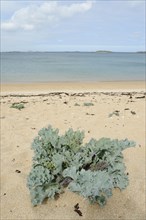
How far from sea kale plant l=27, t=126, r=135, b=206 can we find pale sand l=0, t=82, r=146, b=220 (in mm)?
139

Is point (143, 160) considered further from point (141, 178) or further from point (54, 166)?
point (54, 166)

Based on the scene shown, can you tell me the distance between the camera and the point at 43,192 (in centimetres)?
322

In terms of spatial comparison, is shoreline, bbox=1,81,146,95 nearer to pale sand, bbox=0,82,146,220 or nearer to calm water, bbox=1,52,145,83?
calm water, bbox=1,52,145,83

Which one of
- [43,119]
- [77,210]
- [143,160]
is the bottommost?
[77,210]

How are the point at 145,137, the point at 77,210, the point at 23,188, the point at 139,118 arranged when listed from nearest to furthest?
the point at 77,210 < the point at 23,188 < the point at 145,137 < the point at 139,118

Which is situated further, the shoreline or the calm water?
the calm water

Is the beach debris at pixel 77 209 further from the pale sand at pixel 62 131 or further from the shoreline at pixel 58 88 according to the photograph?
the shoreline at pixel 58 88

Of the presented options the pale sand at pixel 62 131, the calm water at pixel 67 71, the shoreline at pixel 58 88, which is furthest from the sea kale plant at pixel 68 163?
the calm water at pixel 67 71

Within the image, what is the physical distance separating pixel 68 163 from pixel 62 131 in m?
2.67

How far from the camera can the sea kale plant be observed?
3.18 meters

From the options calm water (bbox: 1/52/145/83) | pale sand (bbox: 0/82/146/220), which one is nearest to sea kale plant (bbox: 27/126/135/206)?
pale sand (bbox: 0/82/146/220)

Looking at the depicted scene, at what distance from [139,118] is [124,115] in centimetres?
42

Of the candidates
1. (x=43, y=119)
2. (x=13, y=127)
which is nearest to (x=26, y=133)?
(x=13, y=127)

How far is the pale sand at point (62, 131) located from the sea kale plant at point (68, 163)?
139mm
